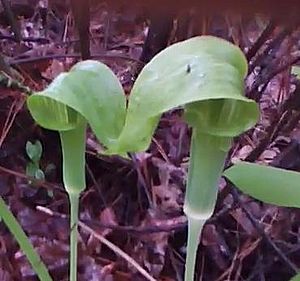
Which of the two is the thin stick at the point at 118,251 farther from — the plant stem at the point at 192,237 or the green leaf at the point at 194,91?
the green leaf at the point at 194,91

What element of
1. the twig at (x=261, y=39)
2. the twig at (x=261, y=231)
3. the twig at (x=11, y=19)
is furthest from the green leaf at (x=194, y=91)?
the twig at (x=11, y=19)

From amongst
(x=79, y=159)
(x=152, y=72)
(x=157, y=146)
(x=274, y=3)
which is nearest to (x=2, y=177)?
Result: (x=157, y=146)

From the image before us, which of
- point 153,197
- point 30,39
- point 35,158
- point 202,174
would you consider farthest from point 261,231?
point 30,39

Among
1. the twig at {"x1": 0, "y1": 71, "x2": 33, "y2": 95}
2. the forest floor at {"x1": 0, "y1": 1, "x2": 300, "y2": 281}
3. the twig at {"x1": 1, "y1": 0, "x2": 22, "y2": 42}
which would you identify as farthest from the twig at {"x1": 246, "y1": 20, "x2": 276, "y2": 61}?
the twig at {"x1": 1, "y1": 0, "x2": 22, "y2": 42}

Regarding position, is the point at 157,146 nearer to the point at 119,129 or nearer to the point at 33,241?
the point at 33,241

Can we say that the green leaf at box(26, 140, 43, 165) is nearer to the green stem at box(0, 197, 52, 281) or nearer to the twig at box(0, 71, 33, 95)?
the twig at box(0, 71, 33, 95)

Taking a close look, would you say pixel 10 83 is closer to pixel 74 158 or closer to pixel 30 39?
pixel 30 39
